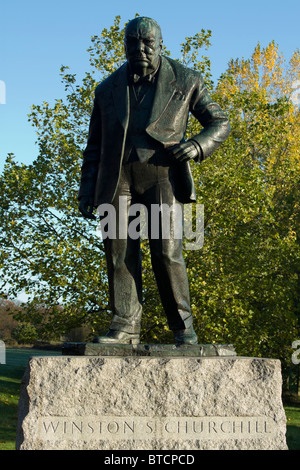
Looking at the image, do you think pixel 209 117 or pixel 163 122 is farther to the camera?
pixel 209 117

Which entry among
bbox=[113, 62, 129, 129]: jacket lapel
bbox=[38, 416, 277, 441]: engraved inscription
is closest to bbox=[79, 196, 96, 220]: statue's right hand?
bbox=[113, 62, 129, 129]: jacket lapel

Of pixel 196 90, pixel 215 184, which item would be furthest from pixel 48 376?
pixel 215 184

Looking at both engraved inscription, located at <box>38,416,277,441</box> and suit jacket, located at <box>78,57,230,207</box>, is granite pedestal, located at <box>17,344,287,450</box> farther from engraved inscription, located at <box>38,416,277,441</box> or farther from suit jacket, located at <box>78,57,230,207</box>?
suit jacket, located at <box>78,57,230,207</box>

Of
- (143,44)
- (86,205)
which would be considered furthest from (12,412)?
(143,44)

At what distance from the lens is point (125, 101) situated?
451cm

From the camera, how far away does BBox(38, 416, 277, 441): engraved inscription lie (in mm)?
3703

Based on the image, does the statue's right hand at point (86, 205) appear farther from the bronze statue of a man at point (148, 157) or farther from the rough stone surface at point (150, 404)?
the rough stone surface at point (150, 404)

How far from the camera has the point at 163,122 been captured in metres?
4.44

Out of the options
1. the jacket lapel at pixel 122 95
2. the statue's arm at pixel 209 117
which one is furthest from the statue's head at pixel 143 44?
the statue's arm at pixel 209 117

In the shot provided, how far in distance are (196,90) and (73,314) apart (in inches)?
428

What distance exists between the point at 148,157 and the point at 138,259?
0.75 m

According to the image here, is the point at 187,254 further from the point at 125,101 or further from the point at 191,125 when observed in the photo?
the point at 125,101

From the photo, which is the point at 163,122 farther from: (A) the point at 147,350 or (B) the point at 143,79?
(A) the point at 147,350
